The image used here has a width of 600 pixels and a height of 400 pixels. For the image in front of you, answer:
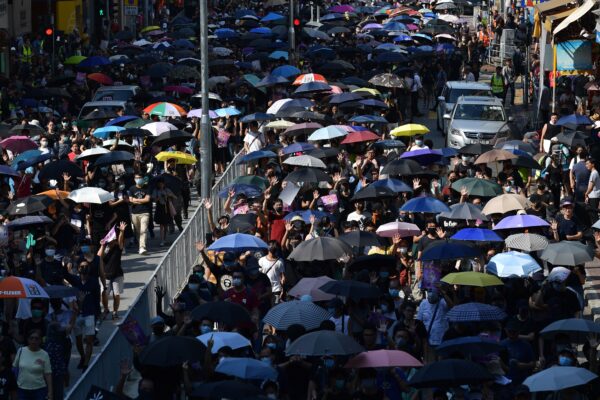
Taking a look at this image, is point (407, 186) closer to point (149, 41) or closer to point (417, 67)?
point (417, 67)

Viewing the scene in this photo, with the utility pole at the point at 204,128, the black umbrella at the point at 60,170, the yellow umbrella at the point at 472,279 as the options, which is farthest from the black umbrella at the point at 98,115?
the yellow umbrella at the point at 472,279

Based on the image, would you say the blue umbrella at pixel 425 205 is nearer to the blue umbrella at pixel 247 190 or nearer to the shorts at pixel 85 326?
the blue umbrella at pixel 247 190

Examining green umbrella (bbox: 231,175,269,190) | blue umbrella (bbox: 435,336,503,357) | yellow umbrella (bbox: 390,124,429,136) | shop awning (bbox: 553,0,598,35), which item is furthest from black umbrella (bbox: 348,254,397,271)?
shop awning (bbox: 553,0,598,35)

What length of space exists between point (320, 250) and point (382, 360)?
191 inches

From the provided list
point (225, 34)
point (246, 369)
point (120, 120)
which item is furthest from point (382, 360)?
point (225, 34)

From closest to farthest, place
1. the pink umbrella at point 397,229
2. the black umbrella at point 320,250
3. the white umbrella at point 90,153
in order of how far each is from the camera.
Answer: the black umbrella at point 320,250 < the pink umbrella at point 397,229 < the white umbrella at point 90,153

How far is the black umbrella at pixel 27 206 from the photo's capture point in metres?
23.8

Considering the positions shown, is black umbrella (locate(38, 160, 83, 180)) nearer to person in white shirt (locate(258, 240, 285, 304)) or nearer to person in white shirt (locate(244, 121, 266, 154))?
person in white shirt (locate(244, 121, 266, 154))

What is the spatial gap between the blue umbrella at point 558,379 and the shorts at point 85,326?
6662 millimetres

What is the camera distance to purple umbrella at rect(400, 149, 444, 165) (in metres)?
27.4

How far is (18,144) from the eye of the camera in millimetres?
29766

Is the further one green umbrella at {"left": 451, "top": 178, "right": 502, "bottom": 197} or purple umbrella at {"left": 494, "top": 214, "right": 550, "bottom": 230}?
green umbrella at {"left": 451, "top": 178, "right": 502, "bottom": 197}

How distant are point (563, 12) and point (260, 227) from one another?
15.4 metres

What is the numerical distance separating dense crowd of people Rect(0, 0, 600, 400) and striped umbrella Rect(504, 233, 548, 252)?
25mm
